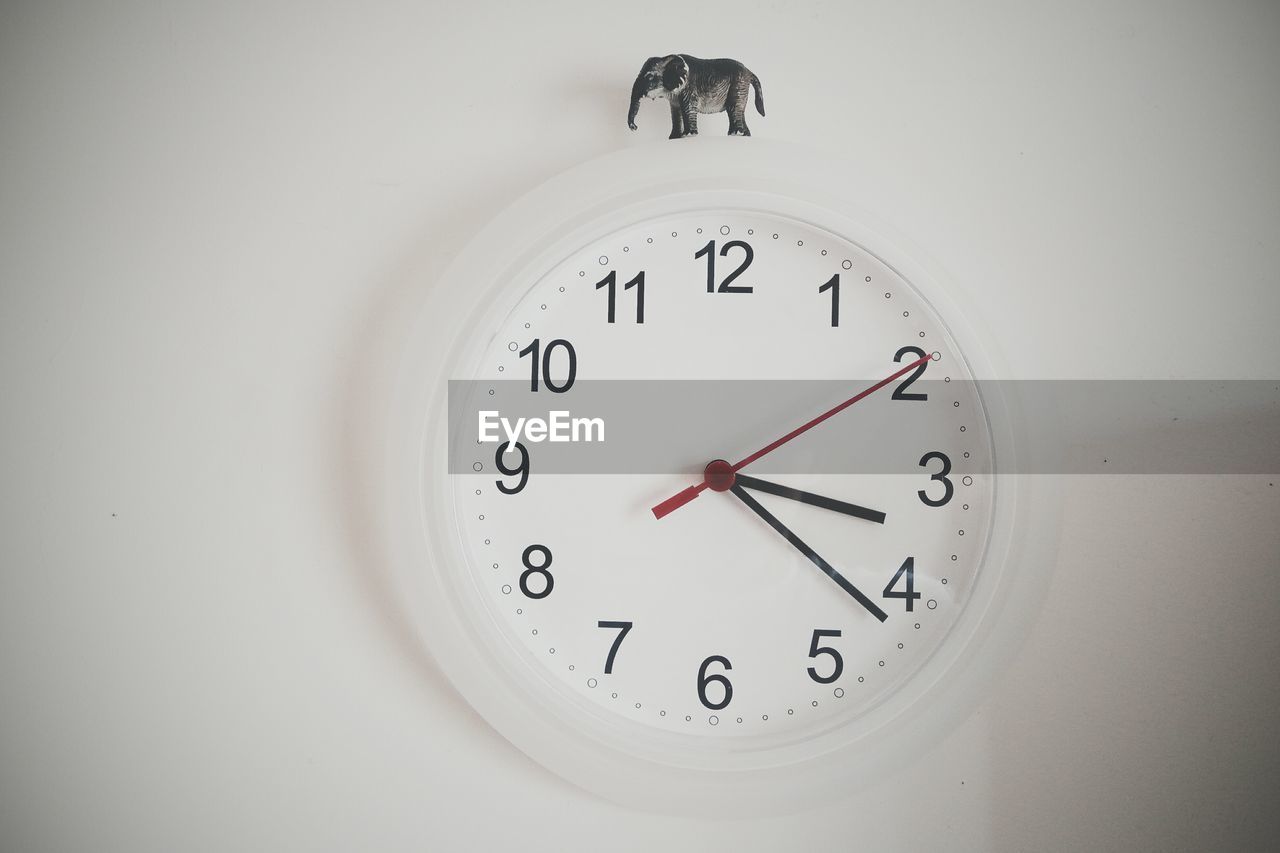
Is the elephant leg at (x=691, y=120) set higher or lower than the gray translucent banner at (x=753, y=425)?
higher

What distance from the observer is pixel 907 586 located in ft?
2.65

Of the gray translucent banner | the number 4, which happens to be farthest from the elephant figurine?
the number 4

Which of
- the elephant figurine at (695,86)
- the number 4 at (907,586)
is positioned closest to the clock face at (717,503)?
the number 4 at (907,586)

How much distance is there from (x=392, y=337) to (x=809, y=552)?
1.73ft

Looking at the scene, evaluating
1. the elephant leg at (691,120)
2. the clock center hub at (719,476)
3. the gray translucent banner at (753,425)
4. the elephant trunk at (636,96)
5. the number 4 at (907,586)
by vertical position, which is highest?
the elephant trunk at (636,96)

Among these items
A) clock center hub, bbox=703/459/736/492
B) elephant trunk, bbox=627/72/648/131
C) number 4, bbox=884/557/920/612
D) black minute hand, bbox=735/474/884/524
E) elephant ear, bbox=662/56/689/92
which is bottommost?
number 4, bbox=884/557/920/612

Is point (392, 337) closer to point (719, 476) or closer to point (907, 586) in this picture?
point (719, 476)

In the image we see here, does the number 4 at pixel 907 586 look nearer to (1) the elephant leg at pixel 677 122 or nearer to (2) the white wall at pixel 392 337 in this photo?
(2) the white wall at pixel 392 337

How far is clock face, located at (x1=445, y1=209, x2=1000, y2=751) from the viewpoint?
808 millimetres

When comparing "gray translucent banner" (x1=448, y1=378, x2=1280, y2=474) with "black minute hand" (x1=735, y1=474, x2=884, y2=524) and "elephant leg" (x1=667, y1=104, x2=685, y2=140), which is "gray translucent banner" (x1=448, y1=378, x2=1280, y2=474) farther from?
"elephant leg" (x1=667, y1=104, x2=685, y2=140)

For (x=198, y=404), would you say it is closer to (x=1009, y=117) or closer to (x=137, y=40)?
(x=137, y=40)

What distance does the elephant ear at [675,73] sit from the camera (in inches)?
31.8

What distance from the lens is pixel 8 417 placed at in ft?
3.09

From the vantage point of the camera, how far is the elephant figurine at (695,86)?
2.66 ft
